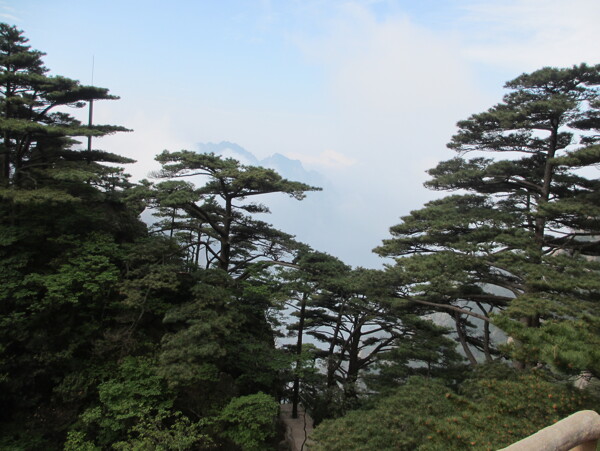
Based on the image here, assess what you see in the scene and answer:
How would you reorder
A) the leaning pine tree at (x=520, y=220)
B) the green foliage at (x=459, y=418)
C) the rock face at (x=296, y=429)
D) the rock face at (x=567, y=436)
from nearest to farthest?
the rock face at (x=567, y=436) → the green foliage at (x=459, y=418) → the leaning pine tree at (x=520, y=220) → the rock face at (x=296, y=429)

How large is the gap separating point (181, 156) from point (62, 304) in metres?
5.03

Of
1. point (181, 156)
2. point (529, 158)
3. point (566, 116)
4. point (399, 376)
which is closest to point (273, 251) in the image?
point (181, 156)

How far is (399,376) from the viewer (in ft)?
31.8

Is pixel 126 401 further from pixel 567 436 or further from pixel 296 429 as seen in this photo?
pixel 567 436

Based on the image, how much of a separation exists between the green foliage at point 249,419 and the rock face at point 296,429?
77.3 inches

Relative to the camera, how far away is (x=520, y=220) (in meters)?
9.18

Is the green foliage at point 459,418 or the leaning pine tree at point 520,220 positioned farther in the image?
the leaning pine tree at point 520,220

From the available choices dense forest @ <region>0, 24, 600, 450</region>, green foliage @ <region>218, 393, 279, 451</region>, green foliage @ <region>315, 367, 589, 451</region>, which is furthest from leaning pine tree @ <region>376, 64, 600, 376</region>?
green foliage @ <region>218, 393, 279, 451</region>

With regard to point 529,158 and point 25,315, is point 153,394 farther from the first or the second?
point 529,158

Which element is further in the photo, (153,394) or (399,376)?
(399,376)

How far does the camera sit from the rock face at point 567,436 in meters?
2.24

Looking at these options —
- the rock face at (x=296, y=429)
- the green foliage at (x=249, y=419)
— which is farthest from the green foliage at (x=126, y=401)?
the rock face at (x=296, y=429)

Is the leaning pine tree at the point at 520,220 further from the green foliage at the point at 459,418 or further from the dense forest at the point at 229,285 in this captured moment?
the green foliage at the point at 459,418

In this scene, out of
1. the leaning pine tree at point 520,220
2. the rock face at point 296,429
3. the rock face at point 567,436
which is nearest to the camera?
the rock face at point 567,436
